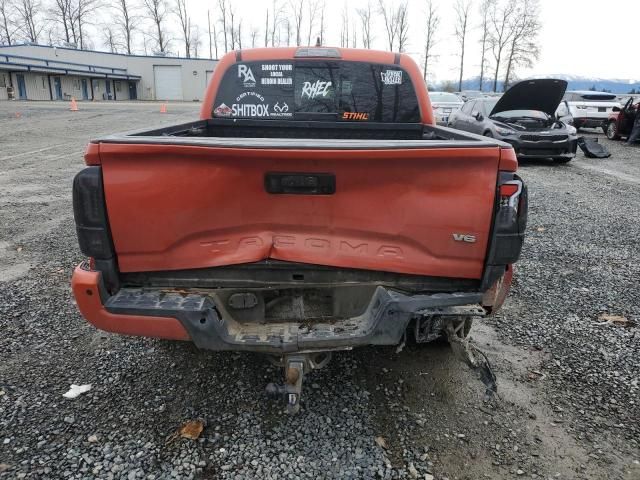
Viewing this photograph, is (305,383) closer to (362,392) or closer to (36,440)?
(362,392)

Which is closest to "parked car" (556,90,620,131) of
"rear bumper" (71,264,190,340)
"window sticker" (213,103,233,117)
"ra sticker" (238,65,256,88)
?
"ra sticker" (238,65,256,88)

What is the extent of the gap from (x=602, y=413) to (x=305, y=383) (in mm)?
1865

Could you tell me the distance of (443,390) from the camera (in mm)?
3227

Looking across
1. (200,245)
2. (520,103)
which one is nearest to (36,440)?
(200,245)

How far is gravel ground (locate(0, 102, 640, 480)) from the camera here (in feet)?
A: 8.46

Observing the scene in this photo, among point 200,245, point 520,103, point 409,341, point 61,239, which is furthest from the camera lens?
point 520,103

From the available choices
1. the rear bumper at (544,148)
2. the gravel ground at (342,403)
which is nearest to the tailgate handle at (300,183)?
the gravel ground at (342,403)

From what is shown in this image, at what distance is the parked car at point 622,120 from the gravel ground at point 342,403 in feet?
48.0

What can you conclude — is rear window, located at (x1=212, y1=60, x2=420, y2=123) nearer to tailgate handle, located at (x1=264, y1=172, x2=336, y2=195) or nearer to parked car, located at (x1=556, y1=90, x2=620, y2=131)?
tailgate handle, located at (x1=264, y1=172, x2=336, y2=195)

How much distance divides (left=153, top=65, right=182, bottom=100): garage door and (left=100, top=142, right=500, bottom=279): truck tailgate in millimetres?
60507

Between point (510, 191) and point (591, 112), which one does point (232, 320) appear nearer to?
point (510, 191)

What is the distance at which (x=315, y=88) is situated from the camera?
442 cm

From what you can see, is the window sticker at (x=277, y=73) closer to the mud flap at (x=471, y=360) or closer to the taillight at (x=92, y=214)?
the taillight at (x=92, y=214)

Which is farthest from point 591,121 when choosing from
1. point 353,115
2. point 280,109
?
point 280,109
